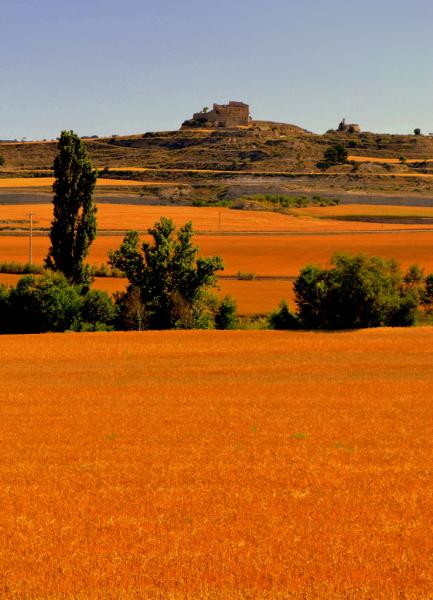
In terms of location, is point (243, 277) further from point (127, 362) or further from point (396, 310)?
point (127, 362)

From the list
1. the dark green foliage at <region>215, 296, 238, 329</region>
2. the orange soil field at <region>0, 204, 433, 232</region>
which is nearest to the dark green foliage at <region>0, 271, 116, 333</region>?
the dark green foliage at <region>215, 296, 238, 329</region>

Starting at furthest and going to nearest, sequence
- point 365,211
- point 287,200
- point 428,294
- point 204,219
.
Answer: point 287,200
point 365,211
point 204,219
point 428,294

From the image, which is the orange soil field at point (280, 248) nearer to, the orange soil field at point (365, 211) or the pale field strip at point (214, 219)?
the pale field strip at point (214, 219)

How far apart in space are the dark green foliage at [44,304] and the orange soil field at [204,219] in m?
70.6

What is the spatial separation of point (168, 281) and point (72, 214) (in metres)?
7.93

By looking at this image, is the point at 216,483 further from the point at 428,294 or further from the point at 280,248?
the point at 280,248

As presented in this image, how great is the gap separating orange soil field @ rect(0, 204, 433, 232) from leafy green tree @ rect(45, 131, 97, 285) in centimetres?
6603

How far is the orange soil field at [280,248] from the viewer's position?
8669cm

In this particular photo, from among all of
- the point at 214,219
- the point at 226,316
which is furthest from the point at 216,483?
the point at 214,219

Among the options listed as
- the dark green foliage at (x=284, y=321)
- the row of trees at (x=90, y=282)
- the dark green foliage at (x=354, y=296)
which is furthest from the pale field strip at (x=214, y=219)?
the dark green foliage at (x=354, y=296)

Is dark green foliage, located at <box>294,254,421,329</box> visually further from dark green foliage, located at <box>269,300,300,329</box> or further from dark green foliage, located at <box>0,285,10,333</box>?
dark green foliage, located at <box>0,285,10,333</box>

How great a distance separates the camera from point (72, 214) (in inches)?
2103

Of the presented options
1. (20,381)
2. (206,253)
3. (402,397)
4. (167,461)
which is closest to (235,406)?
(402,397)

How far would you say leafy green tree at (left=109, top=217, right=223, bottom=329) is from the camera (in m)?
53.1
